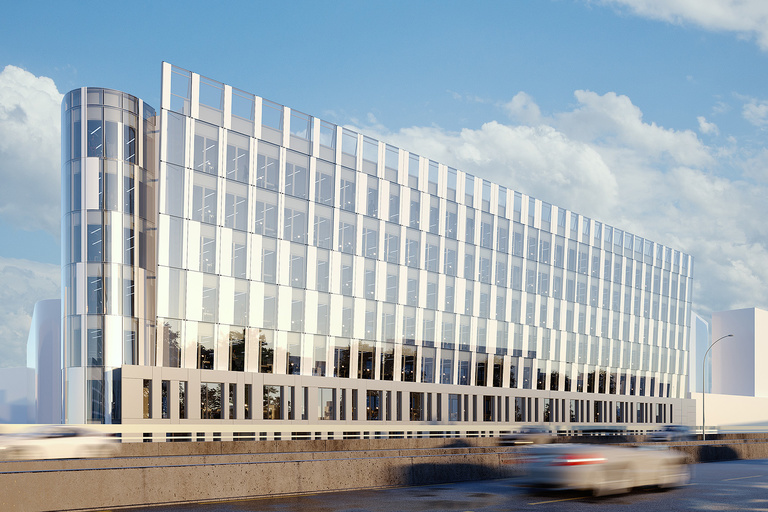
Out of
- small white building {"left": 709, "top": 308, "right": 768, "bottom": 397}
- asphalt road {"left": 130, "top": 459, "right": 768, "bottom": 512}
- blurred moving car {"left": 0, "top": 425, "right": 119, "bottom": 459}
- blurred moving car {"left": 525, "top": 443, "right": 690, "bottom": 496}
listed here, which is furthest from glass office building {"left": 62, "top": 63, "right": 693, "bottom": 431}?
Answer: small white building {"left": 709, "top": 308, "right": 768, "bottom": 397}

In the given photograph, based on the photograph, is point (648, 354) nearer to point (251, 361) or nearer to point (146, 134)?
point (251, 361)

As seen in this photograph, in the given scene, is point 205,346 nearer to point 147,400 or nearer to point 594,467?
point 147,400

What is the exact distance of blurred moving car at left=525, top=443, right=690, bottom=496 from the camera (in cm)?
1634

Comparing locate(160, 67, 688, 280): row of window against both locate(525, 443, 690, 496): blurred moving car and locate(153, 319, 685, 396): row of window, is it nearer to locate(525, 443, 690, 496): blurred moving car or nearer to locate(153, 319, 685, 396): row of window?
locate(153, 319, 685, 396): row of window

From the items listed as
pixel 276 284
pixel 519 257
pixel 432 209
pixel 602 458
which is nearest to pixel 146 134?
pixel 276 284

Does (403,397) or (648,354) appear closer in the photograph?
(403,397)

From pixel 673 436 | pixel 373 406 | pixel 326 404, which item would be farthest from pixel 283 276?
pixel 673 436

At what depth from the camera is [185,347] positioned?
46062mm

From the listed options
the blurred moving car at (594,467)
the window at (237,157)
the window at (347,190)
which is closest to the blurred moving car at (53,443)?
the blurred moving car at (594,467)

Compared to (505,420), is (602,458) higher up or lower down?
higher up

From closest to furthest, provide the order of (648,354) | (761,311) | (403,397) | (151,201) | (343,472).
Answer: (343,472) → (151,201) → (403,397) → (648,354) → (761,311)

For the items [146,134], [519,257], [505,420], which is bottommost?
[505,420]

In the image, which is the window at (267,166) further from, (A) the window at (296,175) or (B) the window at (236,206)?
(B) the window at (236,206)

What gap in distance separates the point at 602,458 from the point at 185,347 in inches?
1302
